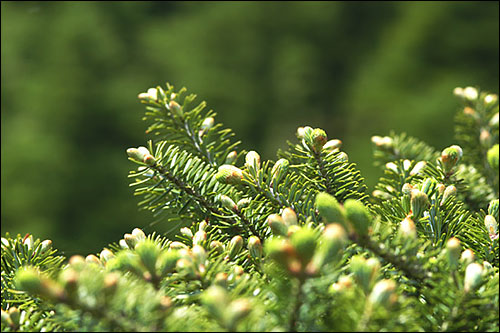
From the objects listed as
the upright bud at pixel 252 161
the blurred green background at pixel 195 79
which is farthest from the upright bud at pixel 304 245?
the blurred green background at pixel 195 79

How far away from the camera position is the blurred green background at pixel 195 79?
3141 millimetres

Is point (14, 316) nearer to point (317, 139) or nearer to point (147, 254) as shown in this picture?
point (147, 254)

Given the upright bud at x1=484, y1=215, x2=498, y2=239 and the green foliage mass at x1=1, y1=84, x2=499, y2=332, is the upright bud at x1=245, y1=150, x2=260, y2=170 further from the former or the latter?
the upright bud at x1=484, y1=215, x2=498, y2=239

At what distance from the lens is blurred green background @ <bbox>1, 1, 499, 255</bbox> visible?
3.14 meters

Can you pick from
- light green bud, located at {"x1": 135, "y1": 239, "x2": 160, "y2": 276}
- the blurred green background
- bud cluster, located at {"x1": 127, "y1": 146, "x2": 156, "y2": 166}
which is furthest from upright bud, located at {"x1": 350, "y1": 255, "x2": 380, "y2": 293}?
the blurred green background

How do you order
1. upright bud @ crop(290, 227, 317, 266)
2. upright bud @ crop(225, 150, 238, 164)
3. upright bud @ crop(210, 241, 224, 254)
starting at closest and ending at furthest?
upright bud @ crop(290, 227, 317, 266) → upright bud @ crop(210, 241, 224, 254) → upright bud @ crop(225, 150, 238, 164)

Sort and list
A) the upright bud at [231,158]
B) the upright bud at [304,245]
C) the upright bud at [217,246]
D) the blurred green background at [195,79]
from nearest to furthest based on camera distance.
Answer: the upright bud at [304,245]
the upright bud at [217,246]
the upright bud at [231,158]
the blurred green background at [195,79]

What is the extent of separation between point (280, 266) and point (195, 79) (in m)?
3.26

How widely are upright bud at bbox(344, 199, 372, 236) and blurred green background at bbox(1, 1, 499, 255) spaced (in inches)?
107

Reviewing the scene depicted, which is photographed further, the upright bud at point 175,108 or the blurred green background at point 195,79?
the blurred green background at point 195,79

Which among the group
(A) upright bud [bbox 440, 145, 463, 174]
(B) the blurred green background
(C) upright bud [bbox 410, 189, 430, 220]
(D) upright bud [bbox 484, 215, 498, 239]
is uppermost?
(B) the blurred green background

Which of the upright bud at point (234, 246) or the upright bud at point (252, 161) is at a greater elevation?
the upright bud at point (252, 161)

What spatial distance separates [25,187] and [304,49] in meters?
2.19

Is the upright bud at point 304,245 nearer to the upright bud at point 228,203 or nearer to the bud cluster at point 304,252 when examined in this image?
the bud cluster at point 304,252
